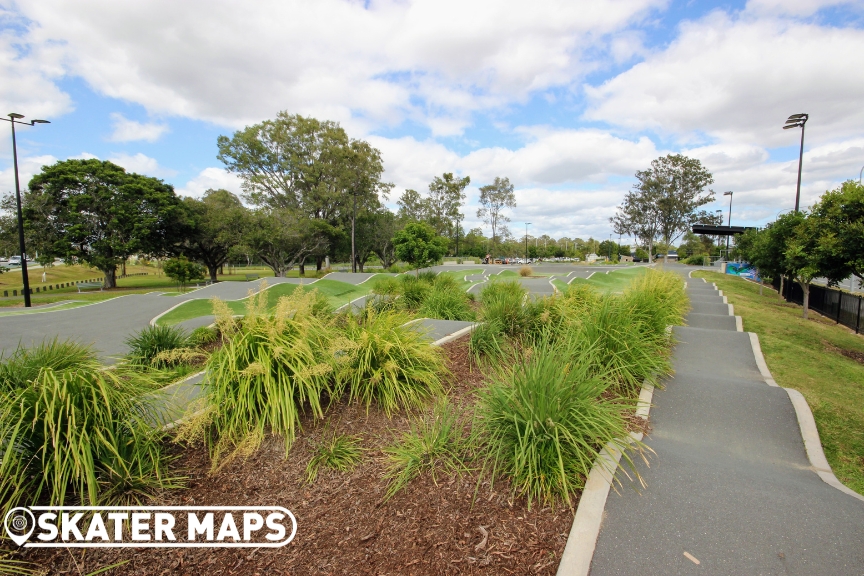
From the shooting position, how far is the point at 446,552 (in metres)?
2.29

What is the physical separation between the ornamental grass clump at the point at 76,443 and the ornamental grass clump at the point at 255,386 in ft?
1.08

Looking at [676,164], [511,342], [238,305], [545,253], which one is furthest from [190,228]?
[545,253]

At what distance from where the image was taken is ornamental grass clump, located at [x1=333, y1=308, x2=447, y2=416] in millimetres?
3760

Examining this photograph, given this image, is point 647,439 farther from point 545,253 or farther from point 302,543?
point 545,253

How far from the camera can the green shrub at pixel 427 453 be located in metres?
2.89

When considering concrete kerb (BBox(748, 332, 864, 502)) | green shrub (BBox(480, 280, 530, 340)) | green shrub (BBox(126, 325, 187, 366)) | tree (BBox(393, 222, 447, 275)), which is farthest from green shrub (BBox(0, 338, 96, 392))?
tree (BBox(393, 222, 447, 275))

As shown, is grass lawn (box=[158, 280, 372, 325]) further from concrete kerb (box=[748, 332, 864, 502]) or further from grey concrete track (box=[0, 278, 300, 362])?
concrete kerb (box=[748, 332, 864, 502])

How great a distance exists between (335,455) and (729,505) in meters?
2.86

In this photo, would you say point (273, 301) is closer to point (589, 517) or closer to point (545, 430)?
point (545, 430)

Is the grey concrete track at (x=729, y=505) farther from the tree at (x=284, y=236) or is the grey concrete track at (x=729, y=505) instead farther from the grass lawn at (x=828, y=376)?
the tree at (x=284, y=236)

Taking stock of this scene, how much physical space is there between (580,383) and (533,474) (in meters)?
0.88

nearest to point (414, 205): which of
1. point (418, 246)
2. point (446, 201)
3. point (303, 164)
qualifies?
point (446, 201)

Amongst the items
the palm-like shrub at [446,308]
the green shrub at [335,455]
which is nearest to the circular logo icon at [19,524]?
the green shrub at [335,455]

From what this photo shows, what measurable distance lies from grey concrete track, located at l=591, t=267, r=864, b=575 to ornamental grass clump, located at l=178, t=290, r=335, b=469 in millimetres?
2412
